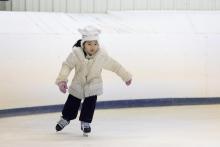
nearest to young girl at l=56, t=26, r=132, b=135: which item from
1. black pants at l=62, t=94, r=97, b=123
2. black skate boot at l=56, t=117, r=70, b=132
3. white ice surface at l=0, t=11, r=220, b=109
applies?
black pants at l=62, t=94, r=97, b=123

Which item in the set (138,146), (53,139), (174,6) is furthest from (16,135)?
(174,6)

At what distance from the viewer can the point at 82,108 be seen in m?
7.07

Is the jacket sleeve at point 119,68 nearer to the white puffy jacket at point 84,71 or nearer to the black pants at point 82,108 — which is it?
the white puffy jacket at point 84,71

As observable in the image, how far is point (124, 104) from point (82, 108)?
9.68 ft

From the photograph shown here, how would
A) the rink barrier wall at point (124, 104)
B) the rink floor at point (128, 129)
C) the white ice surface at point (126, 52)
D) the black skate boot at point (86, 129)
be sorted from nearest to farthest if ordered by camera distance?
the rink floor at point (128, 129)
the black skate boot at point (86, 129)
the white ice surface at point (126, 52)
the rink barrier wall at point (124, 104)

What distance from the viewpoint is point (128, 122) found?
8195mm

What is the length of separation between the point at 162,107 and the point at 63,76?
3.40 meters

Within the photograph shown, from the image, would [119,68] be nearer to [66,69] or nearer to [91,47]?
[91,47]

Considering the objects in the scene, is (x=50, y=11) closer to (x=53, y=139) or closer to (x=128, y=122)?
(x=128, y=122)

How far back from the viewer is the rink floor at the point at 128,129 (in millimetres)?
6504

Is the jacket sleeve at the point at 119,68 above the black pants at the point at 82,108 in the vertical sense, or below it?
above

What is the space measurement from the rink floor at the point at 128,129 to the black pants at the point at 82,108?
0.65 feet

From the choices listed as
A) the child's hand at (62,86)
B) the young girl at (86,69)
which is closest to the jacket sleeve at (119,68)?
the young girl at (86,69)

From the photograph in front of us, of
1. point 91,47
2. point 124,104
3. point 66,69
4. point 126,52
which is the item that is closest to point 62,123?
point 66,69
